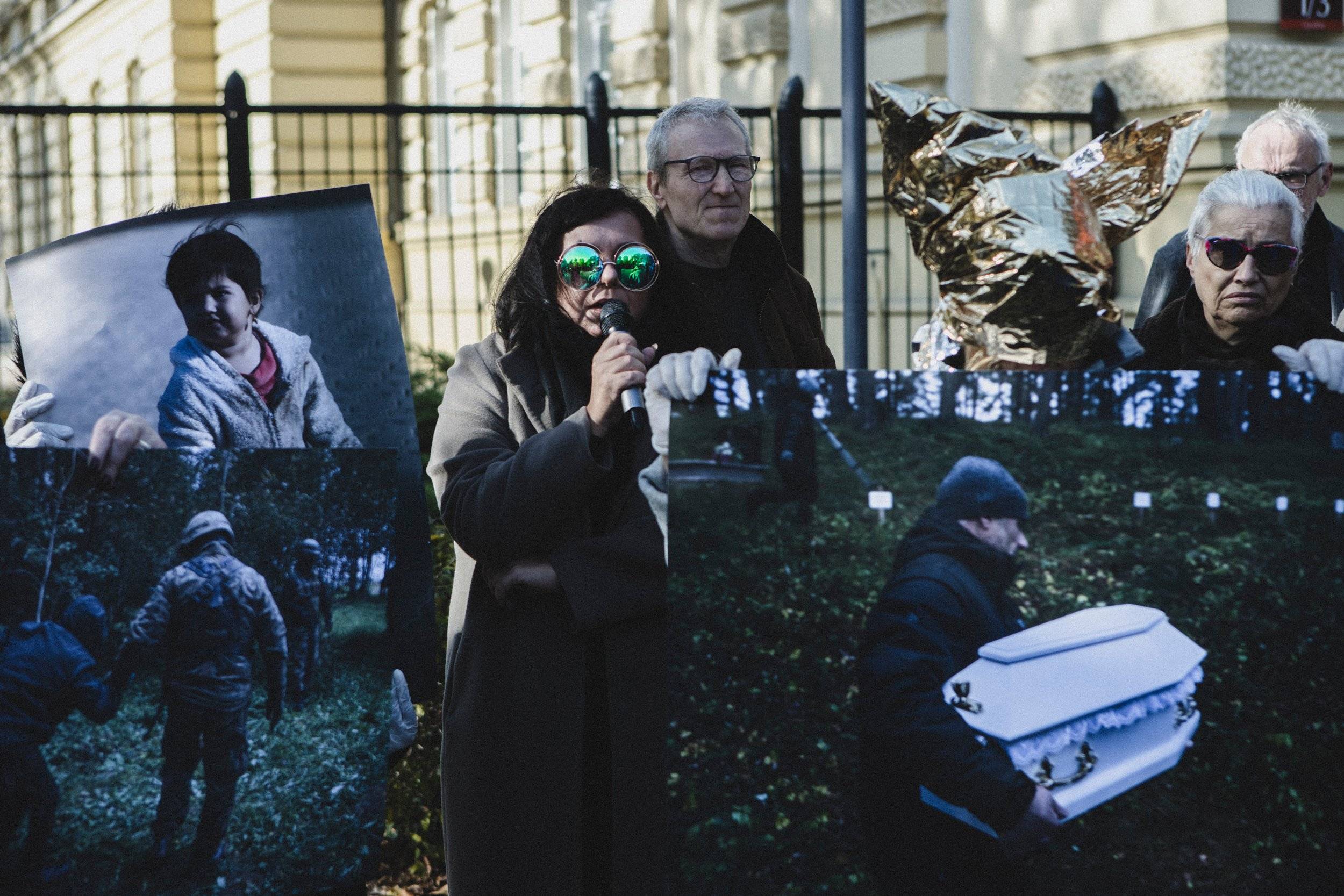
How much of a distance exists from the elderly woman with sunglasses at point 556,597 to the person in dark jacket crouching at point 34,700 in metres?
0.57

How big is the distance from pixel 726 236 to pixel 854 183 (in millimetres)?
1044

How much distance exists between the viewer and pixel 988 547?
1737 mm

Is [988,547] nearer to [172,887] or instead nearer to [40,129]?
[172,887]

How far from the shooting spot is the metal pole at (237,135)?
5762 mm

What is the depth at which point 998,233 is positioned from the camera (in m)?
1.88

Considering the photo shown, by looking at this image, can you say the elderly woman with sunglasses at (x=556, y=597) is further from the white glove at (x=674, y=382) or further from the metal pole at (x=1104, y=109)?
the metal pole at (x=1104, y=109)

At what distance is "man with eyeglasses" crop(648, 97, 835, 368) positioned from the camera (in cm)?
263

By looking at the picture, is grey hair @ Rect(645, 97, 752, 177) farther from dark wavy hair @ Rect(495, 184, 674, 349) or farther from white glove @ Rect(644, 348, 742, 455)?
white glove @ Rect(644, 348, 742, 455)

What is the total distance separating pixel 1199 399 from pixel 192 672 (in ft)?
4.56

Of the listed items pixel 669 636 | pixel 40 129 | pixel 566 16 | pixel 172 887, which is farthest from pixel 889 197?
pixel 566 16

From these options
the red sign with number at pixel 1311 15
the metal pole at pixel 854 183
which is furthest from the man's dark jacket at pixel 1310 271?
the red sign with number at pixel 1311 15

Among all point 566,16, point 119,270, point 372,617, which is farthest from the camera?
point 566,16

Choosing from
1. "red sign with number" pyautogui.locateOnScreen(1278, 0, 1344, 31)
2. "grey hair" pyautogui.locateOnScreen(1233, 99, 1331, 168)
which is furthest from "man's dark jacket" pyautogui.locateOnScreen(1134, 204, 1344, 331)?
"red sign with number" pyautogui.locateOnScreen(1278, 0, 1344, 31)

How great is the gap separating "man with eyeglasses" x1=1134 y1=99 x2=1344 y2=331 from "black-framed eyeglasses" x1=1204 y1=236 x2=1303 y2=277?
40.0 inches
